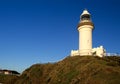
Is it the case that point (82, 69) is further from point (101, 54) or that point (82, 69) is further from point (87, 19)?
point (87, 19)

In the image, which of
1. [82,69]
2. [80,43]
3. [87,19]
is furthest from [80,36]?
[82,69]

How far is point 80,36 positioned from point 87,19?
4.49 metres

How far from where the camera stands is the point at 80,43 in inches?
1847

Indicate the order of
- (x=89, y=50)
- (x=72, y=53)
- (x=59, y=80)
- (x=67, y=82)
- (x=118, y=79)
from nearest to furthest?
1. (x=118, y=79)
2. (x=67, y=82)
3. (x=59, y=80)
4. (x=89, y=50)
5. (x=72, y=53)

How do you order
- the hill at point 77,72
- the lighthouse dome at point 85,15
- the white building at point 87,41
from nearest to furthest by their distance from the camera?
the hill at point 77,72
the white building at point 87,41
the lighthouse dome at point 85,15

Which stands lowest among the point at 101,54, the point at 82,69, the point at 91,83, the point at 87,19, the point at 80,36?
the point at 91,83

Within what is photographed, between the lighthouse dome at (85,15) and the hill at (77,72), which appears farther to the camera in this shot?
the lighthouse dome at (85,15)

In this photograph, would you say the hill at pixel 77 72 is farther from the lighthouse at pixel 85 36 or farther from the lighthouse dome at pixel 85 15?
the lighthouse dome at pixel 85 15

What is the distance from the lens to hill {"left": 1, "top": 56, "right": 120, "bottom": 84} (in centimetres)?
2839

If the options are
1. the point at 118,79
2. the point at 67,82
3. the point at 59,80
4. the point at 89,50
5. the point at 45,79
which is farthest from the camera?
the point at 89,50

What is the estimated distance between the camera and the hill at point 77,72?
28391 mm

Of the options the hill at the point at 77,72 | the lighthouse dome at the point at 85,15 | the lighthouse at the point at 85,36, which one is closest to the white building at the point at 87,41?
the lighthouse at the point at 85,36

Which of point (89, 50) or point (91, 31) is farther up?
point (91, 31)

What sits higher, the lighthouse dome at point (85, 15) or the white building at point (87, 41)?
the lighthouse dome at point (85, 15)
